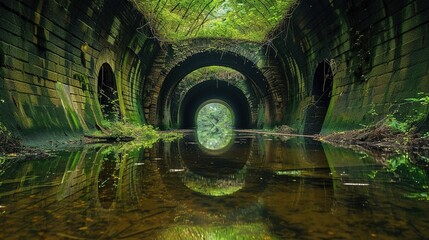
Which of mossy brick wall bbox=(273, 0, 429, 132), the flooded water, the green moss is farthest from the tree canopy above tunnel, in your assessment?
the flooded water

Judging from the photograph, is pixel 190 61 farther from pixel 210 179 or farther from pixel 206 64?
pixel 210 179

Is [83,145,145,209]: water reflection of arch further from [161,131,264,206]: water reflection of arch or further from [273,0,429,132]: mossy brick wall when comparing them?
[273,0,429,132]: mossy brick wall

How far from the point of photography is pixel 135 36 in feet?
44.9

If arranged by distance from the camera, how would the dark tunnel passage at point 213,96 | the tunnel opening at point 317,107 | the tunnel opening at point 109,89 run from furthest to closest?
1. the dark tunnel passage at point 213,96
2. the tunnel opening at point 317,107
3. the tunnel opening at point 109,89

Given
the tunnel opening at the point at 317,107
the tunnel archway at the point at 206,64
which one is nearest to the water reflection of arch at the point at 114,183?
the tunnel opening at the point at 317,107

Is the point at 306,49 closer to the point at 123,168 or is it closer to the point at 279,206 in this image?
the point at 123,168

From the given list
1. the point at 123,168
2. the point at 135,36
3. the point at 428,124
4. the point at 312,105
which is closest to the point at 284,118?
the point at 312,105

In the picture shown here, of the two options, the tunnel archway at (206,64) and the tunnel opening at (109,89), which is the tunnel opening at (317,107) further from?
the tunnel opening at (109,89)

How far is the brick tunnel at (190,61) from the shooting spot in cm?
706

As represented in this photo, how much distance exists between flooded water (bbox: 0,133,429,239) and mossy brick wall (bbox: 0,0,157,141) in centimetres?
310

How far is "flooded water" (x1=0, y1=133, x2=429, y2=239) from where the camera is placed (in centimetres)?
174

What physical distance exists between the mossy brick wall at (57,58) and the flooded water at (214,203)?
10.2 feet

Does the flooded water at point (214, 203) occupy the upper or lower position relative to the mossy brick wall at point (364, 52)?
lower

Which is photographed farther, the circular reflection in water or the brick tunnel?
the brick tunnel
